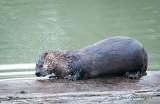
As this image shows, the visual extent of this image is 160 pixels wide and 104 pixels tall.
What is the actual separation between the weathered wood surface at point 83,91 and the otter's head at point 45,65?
0.74 ft

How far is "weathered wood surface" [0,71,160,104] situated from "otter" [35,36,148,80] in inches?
7.9

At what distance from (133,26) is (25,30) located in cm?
279

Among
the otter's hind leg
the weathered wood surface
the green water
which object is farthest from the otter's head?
the green water

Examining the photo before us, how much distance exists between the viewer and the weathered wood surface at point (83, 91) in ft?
18.3

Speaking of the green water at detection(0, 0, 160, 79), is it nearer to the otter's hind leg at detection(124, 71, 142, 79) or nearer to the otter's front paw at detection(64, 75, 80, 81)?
the otter's hind leg at detection(124, 71, 142, 79)

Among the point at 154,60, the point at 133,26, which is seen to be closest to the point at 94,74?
the point at 154,60

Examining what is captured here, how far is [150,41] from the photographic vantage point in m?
10.6

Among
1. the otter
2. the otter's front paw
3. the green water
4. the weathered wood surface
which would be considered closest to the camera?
the weathered wood surface

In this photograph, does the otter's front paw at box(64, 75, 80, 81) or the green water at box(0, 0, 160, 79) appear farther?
the green water at box(0, 0, 160, 79)

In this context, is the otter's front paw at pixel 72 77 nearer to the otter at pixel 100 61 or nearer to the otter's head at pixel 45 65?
the otter at pixel 100 61

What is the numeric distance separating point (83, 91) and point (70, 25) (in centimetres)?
735

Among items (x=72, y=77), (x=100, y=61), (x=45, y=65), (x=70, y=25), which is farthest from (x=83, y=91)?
(x=70, y=25)

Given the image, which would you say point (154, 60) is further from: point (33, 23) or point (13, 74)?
point (33, 23)

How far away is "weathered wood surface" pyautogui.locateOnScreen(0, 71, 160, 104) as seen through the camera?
557cm
